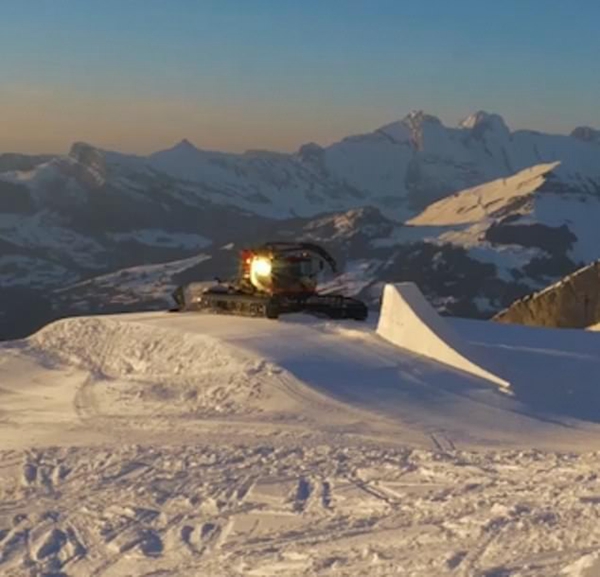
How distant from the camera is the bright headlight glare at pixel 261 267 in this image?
25.8 m

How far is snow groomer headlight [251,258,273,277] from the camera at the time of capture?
84.6ft

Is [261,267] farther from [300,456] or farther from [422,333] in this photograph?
[300,456]

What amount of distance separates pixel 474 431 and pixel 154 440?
422cm

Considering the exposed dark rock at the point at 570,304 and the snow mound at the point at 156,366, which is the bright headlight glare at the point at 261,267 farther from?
the exposed dark rock at the point at 570,304

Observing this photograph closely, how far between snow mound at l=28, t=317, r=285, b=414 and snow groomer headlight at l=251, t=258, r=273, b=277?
11.6 ft

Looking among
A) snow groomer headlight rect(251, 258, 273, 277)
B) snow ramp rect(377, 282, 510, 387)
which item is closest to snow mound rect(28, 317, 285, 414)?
snow ramp rect(377, 282, 510, 387)

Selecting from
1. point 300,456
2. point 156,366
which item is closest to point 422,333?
point 156,366

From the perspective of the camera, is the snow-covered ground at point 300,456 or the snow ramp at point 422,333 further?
the snow ramp at point 422,333

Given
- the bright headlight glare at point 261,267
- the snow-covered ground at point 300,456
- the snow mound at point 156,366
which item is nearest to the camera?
the snow-covered ground at point 300,456

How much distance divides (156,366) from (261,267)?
18.2 ft

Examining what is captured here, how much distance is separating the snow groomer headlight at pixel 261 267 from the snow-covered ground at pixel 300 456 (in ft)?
8.93

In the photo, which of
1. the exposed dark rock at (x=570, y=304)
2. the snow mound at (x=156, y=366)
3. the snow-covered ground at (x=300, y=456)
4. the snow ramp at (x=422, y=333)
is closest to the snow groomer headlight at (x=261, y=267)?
the snow-covered ground at (x=300, y=456)

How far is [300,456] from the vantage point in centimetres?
1284

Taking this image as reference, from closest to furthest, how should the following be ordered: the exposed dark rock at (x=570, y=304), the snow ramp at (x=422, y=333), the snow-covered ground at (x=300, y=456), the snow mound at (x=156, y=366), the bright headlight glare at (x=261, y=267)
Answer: the snow-covered ground at (x=300, y=456) < the snow mound at (x=156, y=366) < the snow ramp at (x=422, y=333) < the bright headlight glare at (x=261, y=267) < the exposed dark rock at (x=570, y=304)
